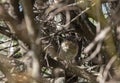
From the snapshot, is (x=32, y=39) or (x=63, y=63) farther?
(x=63, y=63)

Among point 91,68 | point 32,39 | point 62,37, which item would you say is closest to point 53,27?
point 62,37

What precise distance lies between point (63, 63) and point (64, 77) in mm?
406

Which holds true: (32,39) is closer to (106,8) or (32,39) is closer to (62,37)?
(106,8)

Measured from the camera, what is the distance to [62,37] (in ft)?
7.89

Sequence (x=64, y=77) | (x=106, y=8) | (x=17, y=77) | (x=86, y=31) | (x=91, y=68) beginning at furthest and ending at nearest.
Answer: (x=64, y=77), (x=91, y=68), (x=86, y=31), (x=106, y=8), (x=17, y=77)

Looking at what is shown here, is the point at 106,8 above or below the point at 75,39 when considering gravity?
above

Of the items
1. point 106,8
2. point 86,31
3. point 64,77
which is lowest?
point 64,77

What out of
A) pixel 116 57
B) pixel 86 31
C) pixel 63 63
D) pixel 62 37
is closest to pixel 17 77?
pixel 116 57

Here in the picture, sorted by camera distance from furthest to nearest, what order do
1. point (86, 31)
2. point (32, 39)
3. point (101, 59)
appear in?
point (86, 31)
point (101, 59)
point (32, 39)

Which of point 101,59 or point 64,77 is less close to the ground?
point 101,59

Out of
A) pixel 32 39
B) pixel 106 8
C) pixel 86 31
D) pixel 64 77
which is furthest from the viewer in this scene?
pixel 64 77

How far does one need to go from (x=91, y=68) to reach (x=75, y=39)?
0.27 metres

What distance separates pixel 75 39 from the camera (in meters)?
2.49

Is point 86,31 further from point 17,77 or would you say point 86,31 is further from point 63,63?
point 17,77
